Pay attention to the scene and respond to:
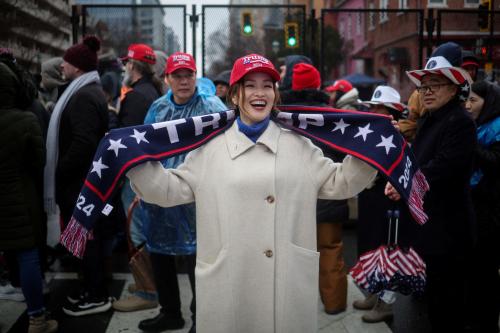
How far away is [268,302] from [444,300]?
5.51 ft

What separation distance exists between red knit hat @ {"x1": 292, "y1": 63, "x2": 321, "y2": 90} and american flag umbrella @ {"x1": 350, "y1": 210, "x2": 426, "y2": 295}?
1.63 meters

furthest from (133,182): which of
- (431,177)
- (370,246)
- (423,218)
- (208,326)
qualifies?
(370,246)

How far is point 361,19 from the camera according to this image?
983 cm

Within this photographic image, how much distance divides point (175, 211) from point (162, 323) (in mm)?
961

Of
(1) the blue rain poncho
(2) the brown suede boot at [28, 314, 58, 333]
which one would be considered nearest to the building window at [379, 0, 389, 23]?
(1) the blue rain poncho

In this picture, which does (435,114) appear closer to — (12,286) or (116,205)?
(116,205)

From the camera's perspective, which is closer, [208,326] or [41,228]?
[208,326]

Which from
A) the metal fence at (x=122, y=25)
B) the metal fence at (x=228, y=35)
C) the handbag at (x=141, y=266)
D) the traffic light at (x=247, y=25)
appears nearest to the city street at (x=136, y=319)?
the handbag at (x=141, y=266)

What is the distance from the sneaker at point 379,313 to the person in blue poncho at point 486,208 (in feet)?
2.19

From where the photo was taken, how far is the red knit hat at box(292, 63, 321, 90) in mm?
4570

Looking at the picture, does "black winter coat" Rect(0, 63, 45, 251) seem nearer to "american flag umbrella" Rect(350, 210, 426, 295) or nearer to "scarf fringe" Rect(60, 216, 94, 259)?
"scarf fringe" Rect(60, 216, 94, 259)

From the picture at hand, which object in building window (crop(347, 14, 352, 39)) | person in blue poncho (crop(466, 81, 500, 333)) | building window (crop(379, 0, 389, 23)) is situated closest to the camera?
person in blue poncho (crop(466, 81, 500, 333))

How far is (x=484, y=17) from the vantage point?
28.3ft

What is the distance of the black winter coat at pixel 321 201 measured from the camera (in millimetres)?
4562
